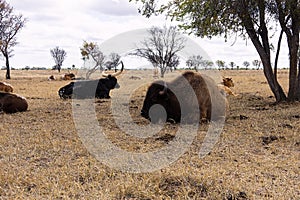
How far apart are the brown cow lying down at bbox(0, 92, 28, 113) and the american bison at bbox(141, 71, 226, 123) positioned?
4166 millimetres

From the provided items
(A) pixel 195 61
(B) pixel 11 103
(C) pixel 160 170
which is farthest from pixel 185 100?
(A) pixel 195 61

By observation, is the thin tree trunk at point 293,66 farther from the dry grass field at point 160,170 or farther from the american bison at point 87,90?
the american bison at point 87,90

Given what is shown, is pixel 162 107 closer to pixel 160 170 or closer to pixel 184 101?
pixel 184 101

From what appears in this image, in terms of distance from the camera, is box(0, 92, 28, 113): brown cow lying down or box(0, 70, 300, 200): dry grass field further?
box(0, 92, 28, 113): brown cow lying down

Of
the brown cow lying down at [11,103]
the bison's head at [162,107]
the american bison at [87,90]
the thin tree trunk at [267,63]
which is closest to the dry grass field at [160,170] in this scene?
the bison's head at [162,107]

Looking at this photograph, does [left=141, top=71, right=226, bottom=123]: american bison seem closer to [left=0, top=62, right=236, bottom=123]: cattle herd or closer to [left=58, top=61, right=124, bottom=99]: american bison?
[left=0, top=62, right=236, bottom=123]: cattle herd

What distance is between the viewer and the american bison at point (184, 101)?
7.69m

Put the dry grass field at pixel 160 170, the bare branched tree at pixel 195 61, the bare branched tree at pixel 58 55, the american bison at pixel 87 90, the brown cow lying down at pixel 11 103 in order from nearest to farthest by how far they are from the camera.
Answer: the dry grass field at pixel 160 170 < the brown cow lying down at pixel 11 103 < the american bison at pixel 87 90 < the bare branched tree at pixel 195 61 < the bare branched tree at pixel 58 55

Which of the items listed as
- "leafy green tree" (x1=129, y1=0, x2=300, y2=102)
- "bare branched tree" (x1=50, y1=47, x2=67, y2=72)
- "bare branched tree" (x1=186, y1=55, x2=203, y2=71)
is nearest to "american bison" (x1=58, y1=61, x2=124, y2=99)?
"leafy green tree" (x1=129, y1=0, x2=300, y2=102)

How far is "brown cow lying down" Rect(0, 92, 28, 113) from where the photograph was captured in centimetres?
966

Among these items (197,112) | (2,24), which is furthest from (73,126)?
(2,24)

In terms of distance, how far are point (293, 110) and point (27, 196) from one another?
799 cm

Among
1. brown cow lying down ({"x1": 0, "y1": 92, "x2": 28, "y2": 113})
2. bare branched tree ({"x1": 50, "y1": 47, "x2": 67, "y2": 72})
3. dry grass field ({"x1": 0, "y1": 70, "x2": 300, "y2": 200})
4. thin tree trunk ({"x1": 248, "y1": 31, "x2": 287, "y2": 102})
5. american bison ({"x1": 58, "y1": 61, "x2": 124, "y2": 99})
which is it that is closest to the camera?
dry grass field ({"x1": 0, "y1": 70, "x2": 300, "y2": 200})

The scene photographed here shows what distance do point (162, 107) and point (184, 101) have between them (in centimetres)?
53
